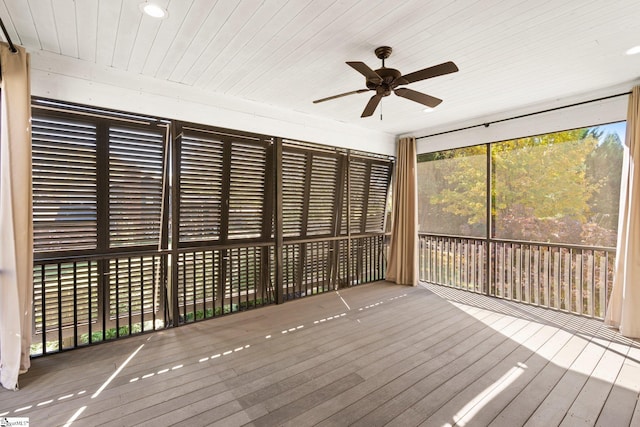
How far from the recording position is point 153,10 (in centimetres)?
203

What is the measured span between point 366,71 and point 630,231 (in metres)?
3.29

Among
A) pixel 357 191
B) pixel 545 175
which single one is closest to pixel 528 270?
pixel 545 175

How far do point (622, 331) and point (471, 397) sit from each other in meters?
2.35

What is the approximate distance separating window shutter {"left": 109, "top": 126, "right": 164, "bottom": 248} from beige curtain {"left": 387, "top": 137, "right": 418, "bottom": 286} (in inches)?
149

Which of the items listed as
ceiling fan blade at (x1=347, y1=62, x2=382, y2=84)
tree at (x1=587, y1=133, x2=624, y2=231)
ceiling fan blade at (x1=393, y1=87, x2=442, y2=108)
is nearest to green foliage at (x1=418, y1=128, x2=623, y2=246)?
tree at (x1=587, y1=133, x2=624, y2=231)

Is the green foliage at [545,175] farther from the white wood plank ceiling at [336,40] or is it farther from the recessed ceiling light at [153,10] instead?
the recessed ceiling light at [153,10]

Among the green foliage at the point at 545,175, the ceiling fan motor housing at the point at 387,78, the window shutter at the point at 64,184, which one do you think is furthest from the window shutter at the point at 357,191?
the window shutter at the point at 64,184

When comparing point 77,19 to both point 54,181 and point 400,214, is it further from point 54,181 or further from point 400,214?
point 400,214

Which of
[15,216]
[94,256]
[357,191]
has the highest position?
[357,191]

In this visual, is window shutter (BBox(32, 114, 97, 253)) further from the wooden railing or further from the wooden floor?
the wooden railing

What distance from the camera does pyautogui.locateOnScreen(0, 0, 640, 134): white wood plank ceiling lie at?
2.04 m

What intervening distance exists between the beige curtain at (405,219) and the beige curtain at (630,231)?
8.22ft

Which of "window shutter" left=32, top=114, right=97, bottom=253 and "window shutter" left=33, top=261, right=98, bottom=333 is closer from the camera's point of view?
"window shutter" left=32, top=114, right=97, bottom=253

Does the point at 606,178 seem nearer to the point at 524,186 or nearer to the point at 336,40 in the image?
the point at 524,186
